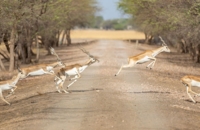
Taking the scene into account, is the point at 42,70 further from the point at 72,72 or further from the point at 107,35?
the point at 107,35

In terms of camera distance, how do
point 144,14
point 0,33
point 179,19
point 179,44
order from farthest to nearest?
1. point 179,44
2. point 144,14
3. point 0,33
4. point 179,19

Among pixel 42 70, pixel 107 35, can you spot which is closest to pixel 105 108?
pixel 42 70

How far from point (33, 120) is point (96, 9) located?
50.5m

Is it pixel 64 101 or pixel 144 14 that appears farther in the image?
pixel 144 14

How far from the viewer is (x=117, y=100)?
14.7 meters

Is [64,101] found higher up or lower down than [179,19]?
lower down

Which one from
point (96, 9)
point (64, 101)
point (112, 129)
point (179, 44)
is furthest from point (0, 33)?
point (96, 9)

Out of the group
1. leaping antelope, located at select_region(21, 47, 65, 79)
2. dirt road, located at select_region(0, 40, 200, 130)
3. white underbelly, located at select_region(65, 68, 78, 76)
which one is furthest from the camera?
leaping antelope, located at select_region(21, 47, 65, 79)

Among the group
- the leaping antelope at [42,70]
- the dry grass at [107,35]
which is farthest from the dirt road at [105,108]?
the dry grass at [107,35]

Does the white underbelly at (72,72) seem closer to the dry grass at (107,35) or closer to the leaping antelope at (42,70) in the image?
the leaping antelope at (42,70)

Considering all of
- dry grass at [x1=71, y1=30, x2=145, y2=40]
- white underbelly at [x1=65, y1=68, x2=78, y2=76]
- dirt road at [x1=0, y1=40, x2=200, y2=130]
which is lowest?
dry grass at [x1=71, y1=30, x2=145, y2=40]

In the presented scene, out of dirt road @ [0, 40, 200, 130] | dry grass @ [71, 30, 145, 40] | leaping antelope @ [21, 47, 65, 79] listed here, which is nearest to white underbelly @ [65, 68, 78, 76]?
dirt road @ [0, 40, 200, 130]

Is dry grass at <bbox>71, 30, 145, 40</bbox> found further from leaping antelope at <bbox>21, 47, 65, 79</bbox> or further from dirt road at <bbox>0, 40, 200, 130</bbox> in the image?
dirt road at <bbox>0, 40, 200, 130</bbox>

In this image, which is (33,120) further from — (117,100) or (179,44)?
(179,44)
